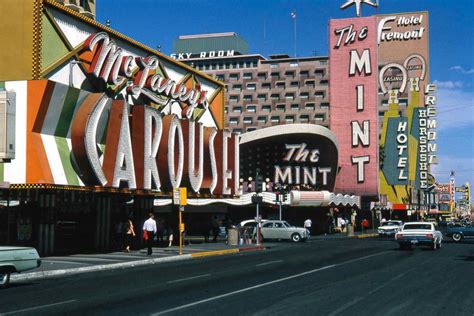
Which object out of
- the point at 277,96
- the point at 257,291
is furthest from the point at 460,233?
the point at 277,96

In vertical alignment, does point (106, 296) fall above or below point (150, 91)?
below

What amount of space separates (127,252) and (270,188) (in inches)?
1706

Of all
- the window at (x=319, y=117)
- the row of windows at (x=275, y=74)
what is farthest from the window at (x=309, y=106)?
the row of windows at (x=275, y=74)

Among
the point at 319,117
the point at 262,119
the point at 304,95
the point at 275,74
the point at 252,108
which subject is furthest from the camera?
the point at 275,74

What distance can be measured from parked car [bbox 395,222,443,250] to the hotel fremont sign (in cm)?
1147

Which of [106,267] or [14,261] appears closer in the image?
→ [14,261]

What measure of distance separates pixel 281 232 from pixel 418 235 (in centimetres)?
1342

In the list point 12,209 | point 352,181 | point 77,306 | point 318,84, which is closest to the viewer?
point 77,306

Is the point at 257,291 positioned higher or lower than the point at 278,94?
lower

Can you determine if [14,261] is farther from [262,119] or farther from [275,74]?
[275,74]

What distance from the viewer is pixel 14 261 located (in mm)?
16969

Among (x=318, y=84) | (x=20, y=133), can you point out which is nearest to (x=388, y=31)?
(x=318, y=84)

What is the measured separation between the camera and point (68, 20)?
28.5m

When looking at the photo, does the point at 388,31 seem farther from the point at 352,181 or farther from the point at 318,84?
the point at 352,181
